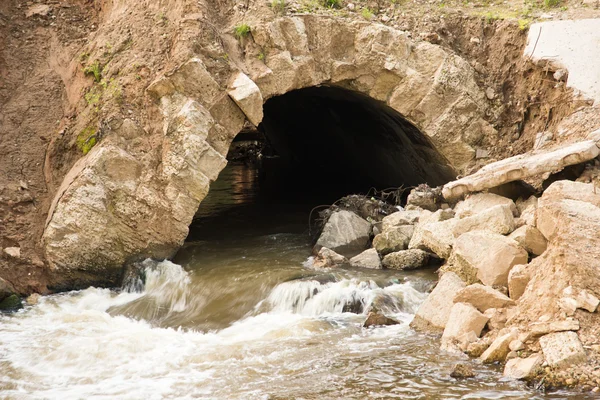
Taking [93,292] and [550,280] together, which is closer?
[550,280]

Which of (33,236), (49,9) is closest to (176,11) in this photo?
(49,9)

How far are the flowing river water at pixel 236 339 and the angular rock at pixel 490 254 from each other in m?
0.97

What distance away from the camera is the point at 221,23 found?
411 inches

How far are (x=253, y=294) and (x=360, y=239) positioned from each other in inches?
98.6

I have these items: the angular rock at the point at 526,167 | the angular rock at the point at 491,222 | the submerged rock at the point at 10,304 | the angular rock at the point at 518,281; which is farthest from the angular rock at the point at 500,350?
the submerged rock at the point at 10,304

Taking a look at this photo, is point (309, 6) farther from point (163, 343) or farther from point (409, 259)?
point (163, 343)

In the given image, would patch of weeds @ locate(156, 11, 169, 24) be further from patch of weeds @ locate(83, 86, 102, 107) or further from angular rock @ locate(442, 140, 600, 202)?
angular rock @ locate(442, 140, 600, 202)

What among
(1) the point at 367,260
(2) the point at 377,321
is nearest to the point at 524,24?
(1) the point at 367,260

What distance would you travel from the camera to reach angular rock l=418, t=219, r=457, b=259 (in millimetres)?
8633

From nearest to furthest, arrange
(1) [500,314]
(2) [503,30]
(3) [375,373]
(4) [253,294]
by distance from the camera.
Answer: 1. (3) [375,373]
2. (1) [500,314]
3. (4) [253,294]
4. (2) [503,30]

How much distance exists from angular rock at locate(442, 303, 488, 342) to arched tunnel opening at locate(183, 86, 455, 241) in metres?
5.27

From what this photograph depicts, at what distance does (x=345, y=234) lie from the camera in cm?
1046

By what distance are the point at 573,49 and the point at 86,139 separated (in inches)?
303

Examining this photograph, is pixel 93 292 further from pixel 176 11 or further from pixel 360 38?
pixel 360 38
